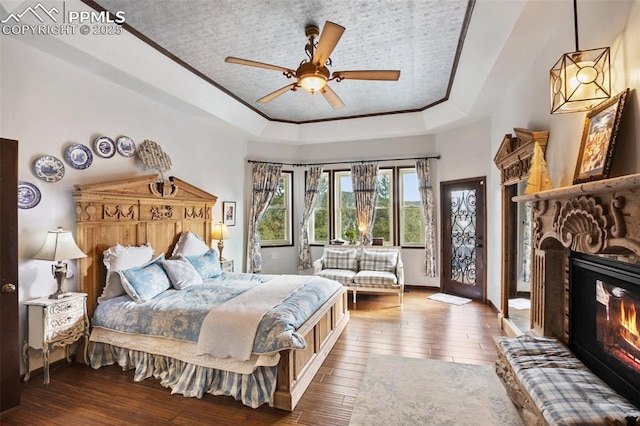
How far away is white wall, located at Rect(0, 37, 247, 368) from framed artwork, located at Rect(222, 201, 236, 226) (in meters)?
1.30

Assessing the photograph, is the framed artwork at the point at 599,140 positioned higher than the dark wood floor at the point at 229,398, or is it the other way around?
the framed artwork at the point at 599,140

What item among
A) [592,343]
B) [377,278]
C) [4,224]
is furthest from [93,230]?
[592,343]

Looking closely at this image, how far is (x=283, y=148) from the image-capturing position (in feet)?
22.2

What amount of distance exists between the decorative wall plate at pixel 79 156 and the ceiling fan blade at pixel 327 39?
2676 mm

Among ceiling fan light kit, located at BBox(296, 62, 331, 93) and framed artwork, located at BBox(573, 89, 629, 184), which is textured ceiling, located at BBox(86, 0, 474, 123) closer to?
ceiling fan light kit, located at BBox(296, 62, 331, 93)

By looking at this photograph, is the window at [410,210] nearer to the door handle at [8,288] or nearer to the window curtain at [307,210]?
the window curtain at [307,210]

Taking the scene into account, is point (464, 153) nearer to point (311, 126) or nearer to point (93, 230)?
point (311, 126)

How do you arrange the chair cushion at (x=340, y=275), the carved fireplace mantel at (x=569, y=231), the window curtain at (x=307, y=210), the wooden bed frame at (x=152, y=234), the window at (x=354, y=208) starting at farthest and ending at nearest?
the window curtain at (x=307, y=210), the window at (x=354, y=208), the chair cushion at (x=340, y=275), the wooden bed frame at (x=152, y=234), the carved fireplace mantel at (x=569, y=231)

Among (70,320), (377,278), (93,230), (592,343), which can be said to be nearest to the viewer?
(592,343)

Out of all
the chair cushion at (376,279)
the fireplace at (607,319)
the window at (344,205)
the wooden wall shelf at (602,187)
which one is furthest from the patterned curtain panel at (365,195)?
the wooden wall shelf at (602,187)

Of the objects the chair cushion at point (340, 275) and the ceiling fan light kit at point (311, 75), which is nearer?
the ceiling fan light kit at point (311, 75)

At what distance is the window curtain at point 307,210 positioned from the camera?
22.1 feet

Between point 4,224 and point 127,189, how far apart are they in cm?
137

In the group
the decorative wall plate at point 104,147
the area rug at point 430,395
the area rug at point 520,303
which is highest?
the decorative wall plate at point 104,147
